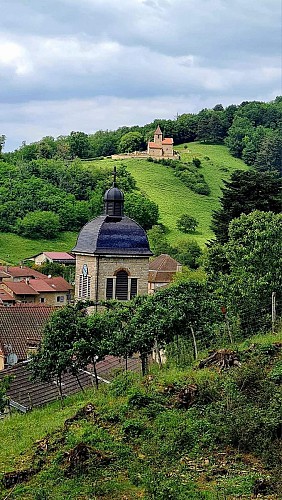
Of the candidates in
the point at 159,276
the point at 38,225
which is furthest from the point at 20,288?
the point at 38,225

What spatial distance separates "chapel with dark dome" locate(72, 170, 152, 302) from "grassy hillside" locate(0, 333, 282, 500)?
16.2m

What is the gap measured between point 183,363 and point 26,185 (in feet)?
291

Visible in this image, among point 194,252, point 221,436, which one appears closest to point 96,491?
point 221,436

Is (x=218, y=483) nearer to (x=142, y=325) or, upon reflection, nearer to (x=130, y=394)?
(x=130, y=394)

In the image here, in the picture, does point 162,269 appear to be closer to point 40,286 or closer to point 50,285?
point 50,285

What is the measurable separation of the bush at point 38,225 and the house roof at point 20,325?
54291 mm

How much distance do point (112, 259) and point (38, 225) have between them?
61.3 meters

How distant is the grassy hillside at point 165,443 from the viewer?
10.1m

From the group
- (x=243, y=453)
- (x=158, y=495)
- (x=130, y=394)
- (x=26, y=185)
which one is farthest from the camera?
(x=26, y=185)

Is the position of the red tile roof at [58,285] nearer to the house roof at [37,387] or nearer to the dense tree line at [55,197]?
the dense tree line at [55,197]

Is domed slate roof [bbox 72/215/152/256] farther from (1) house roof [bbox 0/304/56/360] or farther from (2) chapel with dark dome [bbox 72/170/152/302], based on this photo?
(1) house roof [bbox 0/304/56/360]

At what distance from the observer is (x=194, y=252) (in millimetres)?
72500

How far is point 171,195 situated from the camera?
336 feet

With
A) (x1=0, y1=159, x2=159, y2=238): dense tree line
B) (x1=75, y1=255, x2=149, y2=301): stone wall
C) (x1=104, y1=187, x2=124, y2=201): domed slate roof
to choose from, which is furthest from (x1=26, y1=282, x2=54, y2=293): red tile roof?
(x1=104, y1=187, x2=124, y2=201): domed slate roof
